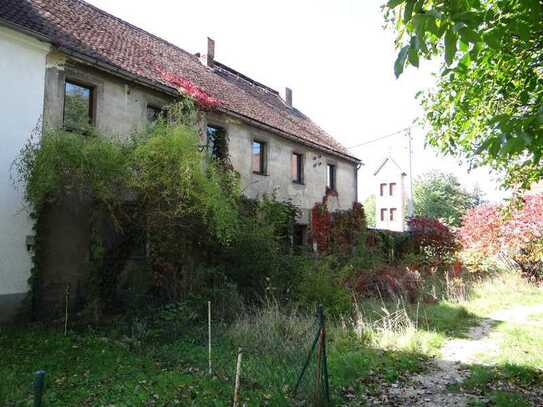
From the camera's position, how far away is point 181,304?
27.2ft

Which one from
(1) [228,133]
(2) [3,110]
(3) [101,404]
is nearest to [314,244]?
(1) [228,133]

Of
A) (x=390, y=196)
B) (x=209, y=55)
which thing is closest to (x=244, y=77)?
(x=209, y=55)

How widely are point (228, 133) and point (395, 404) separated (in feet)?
35.6

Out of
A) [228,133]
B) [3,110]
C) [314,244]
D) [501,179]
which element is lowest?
[314,244]

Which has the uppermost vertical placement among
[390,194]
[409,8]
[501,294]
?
[390,194]

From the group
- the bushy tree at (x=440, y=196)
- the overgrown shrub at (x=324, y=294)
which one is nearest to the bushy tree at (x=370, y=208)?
the bushy tree at (x=440, y=196)

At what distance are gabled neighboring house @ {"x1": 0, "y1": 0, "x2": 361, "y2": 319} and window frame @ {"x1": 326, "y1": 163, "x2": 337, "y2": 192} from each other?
98 millimetres

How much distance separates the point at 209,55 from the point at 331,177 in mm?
7777

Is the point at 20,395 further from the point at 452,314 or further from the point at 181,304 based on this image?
the point at 452,314

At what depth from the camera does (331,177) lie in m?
20.0

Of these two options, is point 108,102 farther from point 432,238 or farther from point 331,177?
point 432,238

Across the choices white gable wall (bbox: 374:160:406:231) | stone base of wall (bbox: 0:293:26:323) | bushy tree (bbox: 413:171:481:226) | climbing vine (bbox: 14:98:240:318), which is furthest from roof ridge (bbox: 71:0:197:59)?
bushy tree (bbox: 413:171:481:226)

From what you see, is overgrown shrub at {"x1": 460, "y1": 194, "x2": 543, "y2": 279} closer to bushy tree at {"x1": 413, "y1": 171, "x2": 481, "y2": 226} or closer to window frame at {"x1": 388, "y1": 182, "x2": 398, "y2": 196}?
window frame at {"x1": 388, "y1": 182, "x2": 398, "y2": 196}

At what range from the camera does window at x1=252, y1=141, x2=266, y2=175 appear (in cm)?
1574
